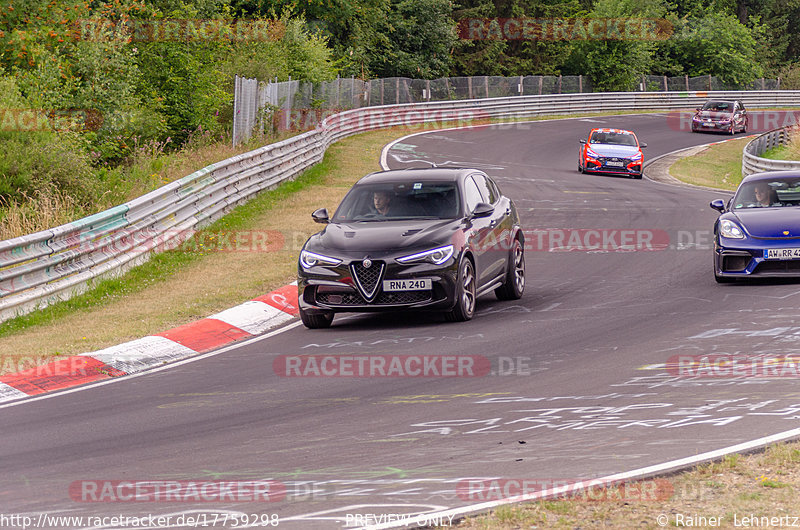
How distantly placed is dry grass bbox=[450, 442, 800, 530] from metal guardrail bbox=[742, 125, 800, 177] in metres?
21.6

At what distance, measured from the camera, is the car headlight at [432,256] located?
37.7ft

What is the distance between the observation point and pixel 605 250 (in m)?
17.8

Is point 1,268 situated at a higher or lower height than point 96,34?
lower

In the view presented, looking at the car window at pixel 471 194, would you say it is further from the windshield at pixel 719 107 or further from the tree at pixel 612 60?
the tree at pixel 612 60

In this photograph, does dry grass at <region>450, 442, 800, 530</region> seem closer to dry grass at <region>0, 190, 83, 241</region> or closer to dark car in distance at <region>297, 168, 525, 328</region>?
dark car in distance at <region>297, 168, 525, 328</region>

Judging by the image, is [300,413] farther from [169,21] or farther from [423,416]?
[169,21]

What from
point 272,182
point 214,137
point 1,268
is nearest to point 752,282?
point 1,268

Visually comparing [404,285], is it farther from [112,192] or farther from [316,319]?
[112,192]

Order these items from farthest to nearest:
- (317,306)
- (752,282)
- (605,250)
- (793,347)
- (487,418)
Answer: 1. (605,250)
2. (752,282)
3. (317,306)
4. (793,347)
5. (487,418)

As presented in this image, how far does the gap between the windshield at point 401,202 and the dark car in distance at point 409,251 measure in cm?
1

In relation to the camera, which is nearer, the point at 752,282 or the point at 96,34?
the point at 752,282

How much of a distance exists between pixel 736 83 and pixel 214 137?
5398cm

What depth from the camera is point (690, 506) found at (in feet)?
17.9

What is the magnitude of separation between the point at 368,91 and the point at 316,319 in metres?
40.3
